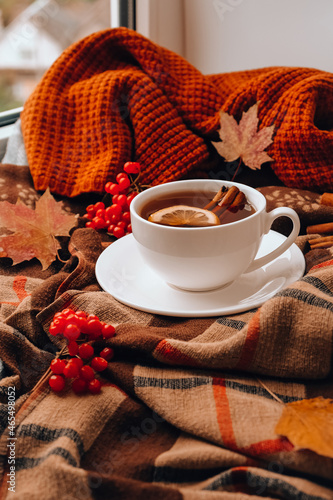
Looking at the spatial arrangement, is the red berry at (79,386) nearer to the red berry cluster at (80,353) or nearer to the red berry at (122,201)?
the red berry cluster at (80,353)

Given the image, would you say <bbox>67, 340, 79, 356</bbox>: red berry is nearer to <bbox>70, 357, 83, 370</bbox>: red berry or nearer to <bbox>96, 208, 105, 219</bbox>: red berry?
<bbox>70, 357, 83, 370</bbox>: red berry

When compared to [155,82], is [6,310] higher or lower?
lower

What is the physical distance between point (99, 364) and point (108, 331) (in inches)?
1.7

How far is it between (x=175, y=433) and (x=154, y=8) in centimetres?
135

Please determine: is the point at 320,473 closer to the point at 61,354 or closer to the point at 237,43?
the point at 61,354

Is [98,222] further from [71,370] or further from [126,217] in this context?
[71,370]

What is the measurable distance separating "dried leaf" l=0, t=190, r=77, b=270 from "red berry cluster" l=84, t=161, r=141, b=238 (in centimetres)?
7

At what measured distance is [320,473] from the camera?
41 cm

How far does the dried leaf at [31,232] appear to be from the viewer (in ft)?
2.64

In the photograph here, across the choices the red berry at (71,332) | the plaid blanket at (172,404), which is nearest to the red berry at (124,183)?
the plaid blanket at (172,404)

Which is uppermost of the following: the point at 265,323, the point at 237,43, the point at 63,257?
the point at 237,43

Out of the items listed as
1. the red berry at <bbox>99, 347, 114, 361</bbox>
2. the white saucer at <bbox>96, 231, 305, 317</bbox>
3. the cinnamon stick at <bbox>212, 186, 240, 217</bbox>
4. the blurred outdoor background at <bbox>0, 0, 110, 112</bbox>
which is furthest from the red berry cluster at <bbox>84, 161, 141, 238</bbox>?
the blurred outdoor background at <bbox>0, 0, 110, 112</bbox>

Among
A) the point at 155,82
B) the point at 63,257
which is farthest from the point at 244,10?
the point at 63,257

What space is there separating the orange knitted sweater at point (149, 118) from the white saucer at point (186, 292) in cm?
24
